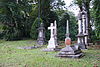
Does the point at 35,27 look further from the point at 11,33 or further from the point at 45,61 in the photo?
the point at 45,61

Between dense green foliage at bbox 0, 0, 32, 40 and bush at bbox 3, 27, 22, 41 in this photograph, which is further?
dense green foliage at bbox 0, 0, 32, 40

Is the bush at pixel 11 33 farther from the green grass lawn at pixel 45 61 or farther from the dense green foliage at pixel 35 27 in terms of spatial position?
the green grass lawn at pixel 45 61

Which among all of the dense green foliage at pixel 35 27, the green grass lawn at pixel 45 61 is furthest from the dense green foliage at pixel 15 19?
the green grass lawn at pixel 45 61

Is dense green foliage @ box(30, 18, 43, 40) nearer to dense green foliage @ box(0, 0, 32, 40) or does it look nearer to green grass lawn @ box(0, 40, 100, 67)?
dense green foliage @ box(0, 0, 32, 40)

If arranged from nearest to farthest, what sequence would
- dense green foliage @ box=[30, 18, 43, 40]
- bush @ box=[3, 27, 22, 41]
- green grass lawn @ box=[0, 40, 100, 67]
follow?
green grass lawn @ box=[0, 40, 100, 67] < bush @ box=[3, 27, 22, 41] < dense green foliage @ box=[30, 18, 43, 40]

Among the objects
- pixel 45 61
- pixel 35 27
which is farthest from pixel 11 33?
pixel 45 61

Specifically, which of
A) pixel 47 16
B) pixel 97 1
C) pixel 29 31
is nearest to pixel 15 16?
pixel 29 31

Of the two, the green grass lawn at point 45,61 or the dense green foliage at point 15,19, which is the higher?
the dense green foliage at point 15,19

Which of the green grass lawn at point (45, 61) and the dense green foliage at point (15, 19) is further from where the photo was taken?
the dense green foliage at point (15, 19)

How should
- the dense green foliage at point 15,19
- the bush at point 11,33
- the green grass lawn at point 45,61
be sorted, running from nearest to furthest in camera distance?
the green grass lawn at point 45,61, the bush at point 11,33, the dense green foliage at point 15,19

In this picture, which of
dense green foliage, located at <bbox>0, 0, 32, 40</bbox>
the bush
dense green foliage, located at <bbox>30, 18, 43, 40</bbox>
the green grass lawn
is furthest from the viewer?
dense green foliage, located at <bbox>0, 0, 32, 40</bbox>

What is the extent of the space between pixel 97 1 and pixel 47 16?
11.2 m

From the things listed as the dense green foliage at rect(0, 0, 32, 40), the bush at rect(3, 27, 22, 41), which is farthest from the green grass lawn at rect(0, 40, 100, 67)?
the dense green foliage at rect(0, 0, 32, 40)

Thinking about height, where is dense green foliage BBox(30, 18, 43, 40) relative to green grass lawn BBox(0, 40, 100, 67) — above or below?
above
